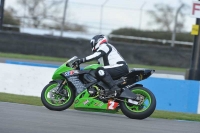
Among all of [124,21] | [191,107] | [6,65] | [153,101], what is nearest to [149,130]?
[153,101]

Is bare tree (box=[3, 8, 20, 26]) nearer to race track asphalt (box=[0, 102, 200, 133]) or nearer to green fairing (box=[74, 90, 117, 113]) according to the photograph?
race track asphalt (box=[0, 102, 200, 133])

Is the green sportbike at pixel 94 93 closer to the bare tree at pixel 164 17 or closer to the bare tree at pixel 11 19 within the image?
the bare tree at pixel 164 17

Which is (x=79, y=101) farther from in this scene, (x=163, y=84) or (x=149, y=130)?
(x=163, y=84)

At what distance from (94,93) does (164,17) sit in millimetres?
19813

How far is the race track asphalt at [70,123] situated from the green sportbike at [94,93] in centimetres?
19

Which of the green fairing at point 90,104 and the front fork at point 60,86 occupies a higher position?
the front fork at point 60,86

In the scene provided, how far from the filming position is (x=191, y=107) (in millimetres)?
16703

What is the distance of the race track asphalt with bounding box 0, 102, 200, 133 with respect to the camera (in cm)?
930

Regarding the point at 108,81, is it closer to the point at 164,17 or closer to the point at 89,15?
the point at 89,15

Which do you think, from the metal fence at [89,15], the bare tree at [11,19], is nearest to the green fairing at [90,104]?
the metal fence at [89,15]

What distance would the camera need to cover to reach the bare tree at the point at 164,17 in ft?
98.7

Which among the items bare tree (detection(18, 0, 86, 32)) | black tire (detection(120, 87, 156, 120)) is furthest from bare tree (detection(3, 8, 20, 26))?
black tire (detection(120, 87, 156, 120))

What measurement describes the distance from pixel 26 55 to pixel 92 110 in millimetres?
14810

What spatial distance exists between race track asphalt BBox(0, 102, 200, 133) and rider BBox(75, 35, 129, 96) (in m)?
0.71
